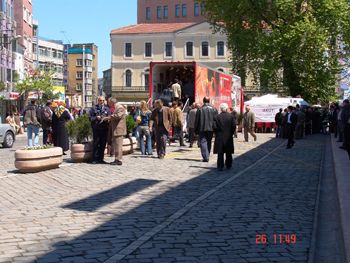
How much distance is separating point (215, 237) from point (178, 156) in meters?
9.84

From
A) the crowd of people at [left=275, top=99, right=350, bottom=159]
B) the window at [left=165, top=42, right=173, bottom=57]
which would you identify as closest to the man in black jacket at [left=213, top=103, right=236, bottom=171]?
the crowd of people at [left=275, top=99, right=350, bottom=159]

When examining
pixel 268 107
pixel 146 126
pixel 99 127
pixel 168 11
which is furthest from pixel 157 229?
pixel 168 11

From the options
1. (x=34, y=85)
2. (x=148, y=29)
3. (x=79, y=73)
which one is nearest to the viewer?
(x=34, y=85)

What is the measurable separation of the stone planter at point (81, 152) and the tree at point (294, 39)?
77.7 feet

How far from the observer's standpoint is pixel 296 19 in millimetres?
34812

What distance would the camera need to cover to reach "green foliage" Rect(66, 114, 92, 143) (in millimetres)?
13711

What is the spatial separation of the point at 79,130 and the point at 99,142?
0.95m

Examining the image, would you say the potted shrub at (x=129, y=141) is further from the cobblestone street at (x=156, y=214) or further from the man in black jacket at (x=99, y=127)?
the cobblestone street at (x=156, y=214)

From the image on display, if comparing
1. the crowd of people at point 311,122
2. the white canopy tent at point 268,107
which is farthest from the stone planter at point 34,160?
the white canopy tent at point 268,107

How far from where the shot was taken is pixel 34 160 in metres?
11.3

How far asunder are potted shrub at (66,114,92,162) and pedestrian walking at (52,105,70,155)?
1.23 metres

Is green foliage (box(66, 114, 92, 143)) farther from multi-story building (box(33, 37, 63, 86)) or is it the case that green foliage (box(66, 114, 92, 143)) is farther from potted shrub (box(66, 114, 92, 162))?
multi-story building (box(33, 37, 63, 86))

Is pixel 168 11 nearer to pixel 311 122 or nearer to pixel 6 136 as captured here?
pixel 311 122

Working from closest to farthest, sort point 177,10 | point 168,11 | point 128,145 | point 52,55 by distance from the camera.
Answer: point 128,145, point 177,10, point 168,11, point 52,55
